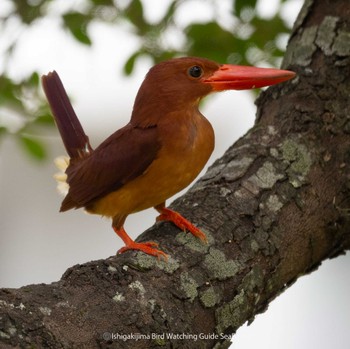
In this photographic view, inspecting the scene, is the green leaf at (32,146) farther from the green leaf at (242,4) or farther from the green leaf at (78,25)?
the green leaf at (242,4)

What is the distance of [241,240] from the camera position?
3021 mm

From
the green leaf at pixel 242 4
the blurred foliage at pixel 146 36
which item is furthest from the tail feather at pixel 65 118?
the green leaf at pixel 242 4

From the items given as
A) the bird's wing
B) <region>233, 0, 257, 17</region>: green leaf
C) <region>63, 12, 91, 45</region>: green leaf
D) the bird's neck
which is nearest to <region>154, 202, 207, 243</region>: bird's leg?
the bird's wing

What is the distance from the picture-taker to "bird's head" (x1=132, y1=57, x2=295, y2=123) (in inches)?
144

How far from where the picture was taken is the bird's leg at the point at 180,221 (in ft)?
9.79

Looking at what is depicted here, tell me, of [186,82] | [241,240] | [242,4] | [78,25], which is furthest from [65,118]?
[241,240]

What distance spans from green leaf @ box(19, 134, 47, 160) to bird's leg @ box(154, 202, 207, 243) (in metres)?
0.88

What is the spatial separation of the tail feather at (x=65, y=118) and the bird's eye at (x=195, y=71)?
70 centimetres

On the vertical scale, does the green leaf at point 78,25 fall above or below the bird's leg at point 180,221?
above

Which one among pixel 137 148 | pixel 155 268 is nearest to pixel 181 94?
pixel 137 148

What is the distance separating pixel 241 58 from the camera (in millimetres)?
4145

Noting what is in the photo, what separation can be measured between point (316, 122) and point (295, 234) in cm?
59

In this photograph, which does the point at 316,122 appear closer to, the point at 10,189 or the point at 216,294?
the point at 216,294

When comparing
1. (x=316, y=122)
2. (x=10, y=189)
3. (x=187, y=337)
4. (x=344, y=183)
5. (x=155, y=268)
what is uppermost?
(x=10, y=189)
